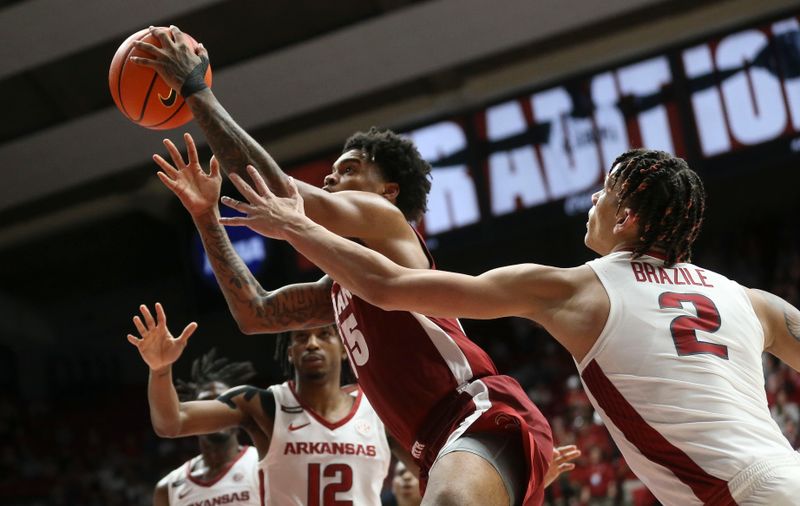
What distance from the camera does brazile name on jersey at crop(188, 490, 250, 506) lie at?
565 centimetres

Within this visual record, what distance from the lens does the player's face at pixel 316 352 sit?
16.1 ft

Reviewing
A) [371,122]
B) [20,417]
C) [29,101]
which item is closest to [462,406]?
[371,122]

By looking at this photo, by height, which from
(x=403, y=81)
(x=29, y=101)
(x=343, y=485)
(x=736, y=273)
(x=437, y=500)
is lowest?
(x=736, y=273)

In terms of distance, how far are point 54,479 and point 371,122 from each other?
7651 mm

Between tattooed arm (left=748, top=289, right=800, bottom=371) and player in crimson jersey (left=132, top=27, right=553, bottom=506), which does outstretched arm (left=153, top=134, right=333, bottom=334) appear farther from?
tattooed arm (left=748, top=289, right=800, bottom=371)

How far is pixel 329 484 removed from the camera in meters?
4.63

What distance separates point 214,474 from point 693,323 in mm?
3836

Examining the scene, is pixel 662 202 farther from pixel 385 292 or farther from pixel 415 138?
pixel 415 138

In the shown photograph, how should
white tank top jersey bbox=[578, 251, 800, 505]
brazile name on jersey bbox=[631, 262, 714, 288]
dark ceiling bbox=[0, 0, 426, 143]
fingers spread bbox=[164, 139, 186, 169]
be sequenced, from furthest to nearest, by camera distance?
dark ceiling bbox=[0, 0, 426, 143] < fingers spread bbox=[164, 139, 186, 169] < brazile name on jersey bbox=[631, 262, 714, 288] < white tank top jersey bbox=[578, 251, 800, 505]

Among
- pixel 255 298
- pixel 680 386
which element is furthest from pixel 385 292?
pixel 255 298

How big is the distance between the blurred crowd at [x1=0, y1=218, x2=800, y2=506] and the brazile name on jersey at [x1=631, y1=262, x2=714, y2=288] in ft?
17.8

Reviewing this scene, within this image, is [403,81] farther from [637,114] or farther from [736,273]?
[736,273]

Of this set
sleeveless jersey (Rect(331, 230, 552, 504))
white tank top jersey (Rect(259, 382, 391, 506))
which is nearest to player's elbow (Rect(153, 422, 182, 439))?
white tank top jersey (Rect(259, 382, 391, 506))

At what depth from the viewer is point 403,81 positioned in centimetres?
1299
